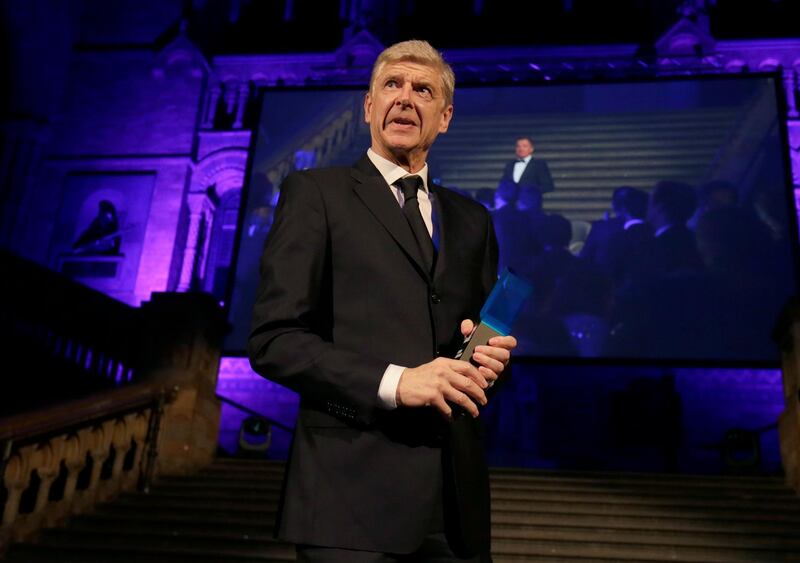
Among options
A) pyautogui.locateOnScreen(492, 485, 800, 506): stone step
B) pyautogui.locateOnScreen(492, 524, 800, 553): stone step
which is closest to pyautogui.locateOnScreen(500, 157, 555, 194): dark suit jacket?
pyautogui.locateOnScreen(492, 485, 800, 506): stone step

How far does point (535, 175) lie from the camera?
41.8 feet

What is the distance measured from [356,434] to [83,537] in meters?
4.71

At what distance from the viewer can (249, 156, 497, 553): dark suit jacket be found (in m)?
1.52

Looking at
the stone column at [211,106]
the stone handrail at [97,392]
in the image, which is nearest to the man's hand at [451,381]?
the stone handrail at [97,392]

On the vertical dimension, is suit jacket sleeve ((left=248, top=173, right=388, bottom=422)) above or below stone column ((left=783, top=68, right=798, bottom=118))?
below

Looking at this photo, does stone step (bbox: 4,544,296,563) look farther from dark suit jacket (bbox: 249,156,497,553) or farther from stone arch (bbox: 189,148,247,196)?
stone arch (bbox: 189,148,247,196)

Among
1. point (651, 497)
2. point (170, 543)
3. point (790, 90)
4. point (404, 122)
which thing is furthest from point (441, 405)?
point (790, 90)

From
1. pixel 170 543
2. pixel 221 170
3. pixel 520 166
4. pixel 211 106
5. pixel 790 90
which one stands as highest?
pixel 790 90

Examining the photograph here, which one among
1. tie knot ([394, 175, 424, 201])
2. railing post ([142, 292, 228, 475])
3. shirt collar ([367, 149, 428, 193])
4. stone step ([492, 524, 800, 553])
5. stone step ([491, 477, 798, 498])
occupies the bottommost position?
A: stone step ([492, 524, 800, 553])

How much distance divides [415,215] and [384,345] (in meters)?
0.32

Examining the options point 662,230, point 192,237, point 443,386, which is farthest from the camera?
point 192,237

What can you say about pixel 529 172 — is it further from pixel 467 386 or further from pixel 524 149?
pixel 467 386

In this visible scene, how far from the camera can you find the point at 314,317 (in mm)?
1713

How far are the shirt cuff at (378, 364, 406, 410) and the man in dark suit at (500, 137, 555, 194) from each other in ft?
37.4
